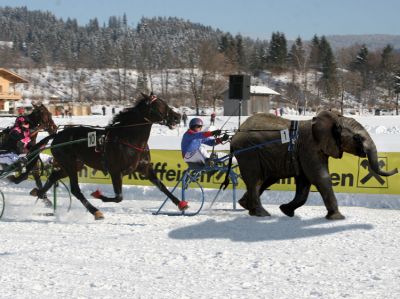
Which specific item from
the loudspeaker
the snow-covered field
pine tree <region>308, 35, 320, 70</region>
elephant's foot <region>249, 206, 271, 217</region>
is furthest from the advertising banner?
pine tree <region>308, 35, 320, 70</region>

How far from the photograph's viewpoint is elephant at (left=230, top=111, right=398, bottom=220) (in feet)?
30.8

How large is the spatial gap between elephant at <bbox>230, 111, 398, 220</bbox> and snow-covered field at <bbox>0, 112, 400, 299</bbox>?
19.4 inches

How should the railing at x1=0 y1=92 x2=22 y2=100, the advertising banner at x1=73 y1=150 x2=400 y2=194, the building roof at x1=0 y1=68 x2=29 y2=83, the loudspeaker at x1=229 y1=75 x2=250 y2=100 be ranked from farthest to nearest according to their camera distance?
the building roof at x1=0 y1=68 x2=29 y2=83
the railing at x1=0 y1=92 x2=22 y2=100
the loudspeaker at x1=229 y1=75 x2=250 y2=100
the advertising banner at x1=73 y1=150 x2=400 y2=194

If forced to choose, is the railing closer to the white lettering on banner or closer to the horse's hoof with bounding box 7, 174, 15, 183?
the horse's hoof with bounding box 7, 174, 15, 183

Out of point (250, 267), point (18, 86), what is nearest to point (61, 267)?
point (250, 267)

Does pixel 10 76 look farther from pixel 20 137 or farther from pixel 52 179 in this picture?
pixel 52 179

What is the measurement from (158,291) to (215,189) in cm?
756

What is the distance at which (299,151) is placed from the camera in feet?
31.9

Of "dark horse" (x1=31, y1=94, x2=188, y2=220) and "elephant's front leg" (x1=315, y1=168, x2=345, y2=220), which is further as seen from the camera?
"dark horse" (x1=31, y1=94, x2=188, y2=220)

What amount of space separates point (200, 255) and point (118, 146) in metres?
3.67

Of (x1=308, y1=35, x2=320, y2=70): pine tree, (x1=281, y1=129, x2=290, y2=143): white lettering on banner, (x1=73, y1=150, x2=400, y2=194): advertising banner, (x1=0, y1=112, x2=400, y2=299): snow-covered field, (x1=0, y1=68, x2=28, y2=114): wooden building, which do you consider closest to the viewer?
(x1=0, y1=112, x2=400, y2=299): snow-covered field

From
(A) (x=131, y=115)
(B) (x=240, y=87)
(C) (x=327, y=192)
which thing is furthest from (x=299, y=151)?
(B) (x=240, y=87)

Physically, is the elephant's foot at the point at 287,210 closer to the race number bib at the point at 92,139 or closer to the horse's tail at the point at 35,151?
the race number bib at the point at 92,139

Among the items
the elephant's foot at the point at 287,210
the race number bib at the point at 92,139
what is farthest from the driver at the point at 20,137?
the elephant's foot at the point at 287,210
